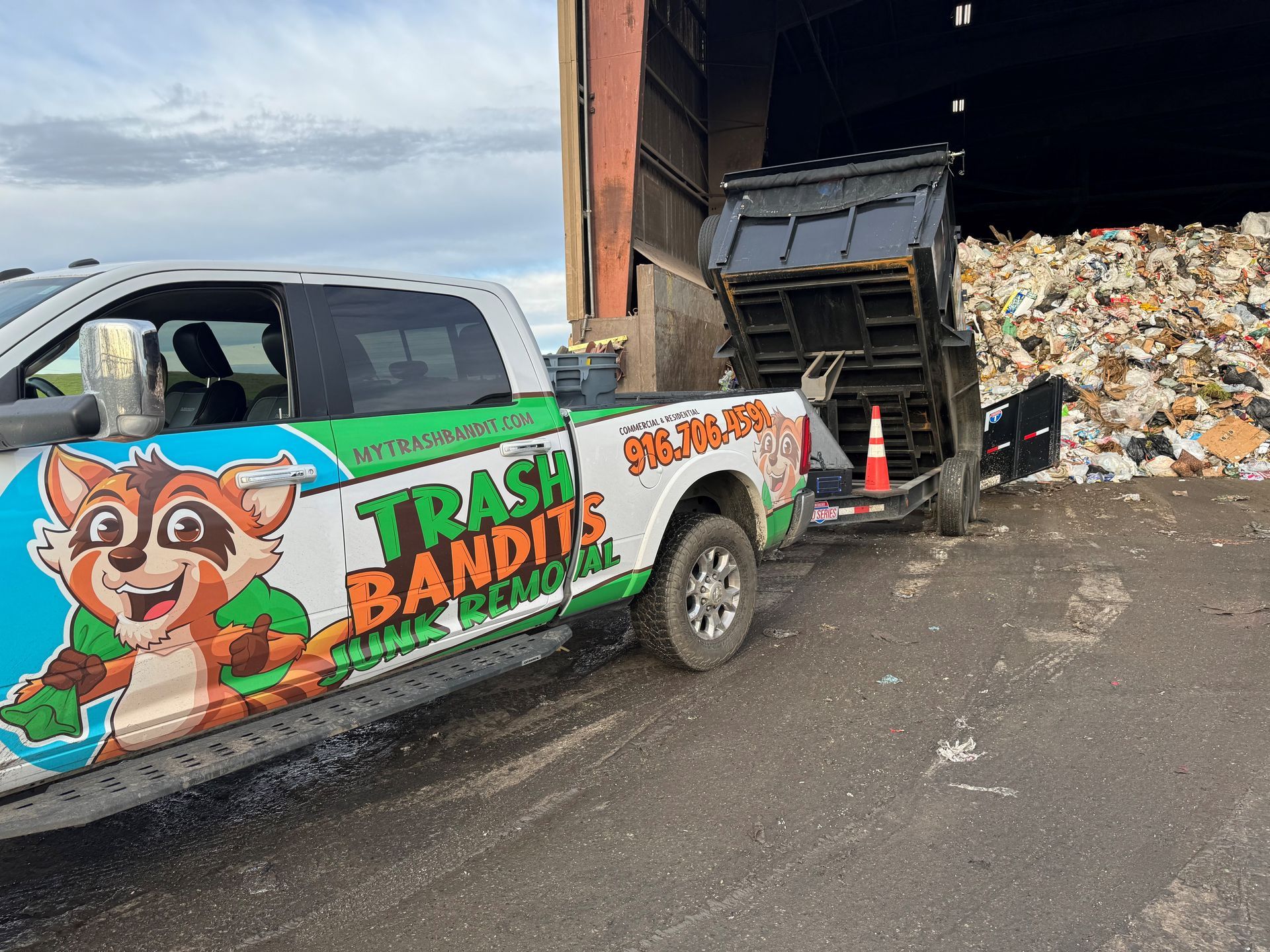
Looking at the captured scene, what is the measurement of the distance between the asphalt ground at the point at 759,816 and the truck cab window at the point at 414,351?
1.65 metres

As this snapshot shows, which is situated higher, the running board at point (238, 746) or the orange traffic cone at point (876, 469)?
the orange traffic cone at point (876, 469)

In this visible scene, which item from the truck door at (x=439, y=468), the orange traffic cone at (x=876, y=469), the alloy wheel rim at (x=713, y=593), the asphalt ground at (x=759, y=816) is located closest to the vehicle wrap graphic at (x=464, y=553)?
the truck door at (x=439, y=468)

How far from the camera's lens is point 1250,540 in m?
7.95

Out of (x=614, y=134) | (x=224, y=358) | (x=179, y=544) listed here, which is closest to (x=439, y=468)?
(x=224, y=358)

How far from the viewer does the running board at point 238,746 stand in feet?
8.34

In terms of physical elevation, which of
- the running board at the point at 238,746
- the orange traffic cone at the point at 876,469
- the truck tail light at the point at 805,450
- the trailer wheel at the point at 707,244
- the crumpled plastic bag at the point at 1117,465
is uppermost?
the trailer wheel at the point at 707,244

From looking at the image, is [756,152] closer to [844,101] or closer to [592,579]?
[844,101]

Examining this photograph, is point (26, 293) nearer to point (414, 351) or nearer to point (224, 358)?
point (224, 358)

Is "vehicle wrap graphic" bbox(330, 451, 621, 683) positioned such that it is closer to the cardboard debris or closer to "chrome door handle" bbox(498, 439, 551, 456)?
"chrome door handle" bbox(498, 439, 551, 456)

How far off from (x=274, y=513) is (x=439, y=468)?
0.71 meters

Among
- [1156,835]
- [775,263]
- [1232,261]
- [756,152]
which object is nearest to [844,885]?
[1156,835]

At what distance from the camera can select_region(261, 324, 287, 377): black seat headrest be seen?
11.2 ft

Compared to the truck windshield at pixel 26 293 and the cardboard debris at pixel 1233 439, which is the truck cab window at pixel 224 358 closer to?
the truck windshield at pixel 26 293

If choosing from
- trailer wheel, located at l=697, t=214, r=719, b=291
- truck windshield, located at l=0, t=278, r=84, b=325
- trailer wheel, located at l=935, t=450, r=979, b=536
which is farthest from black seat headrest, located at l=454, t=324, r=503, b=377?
trailer wheel, located at l=935, t=450, r=979, b=536
